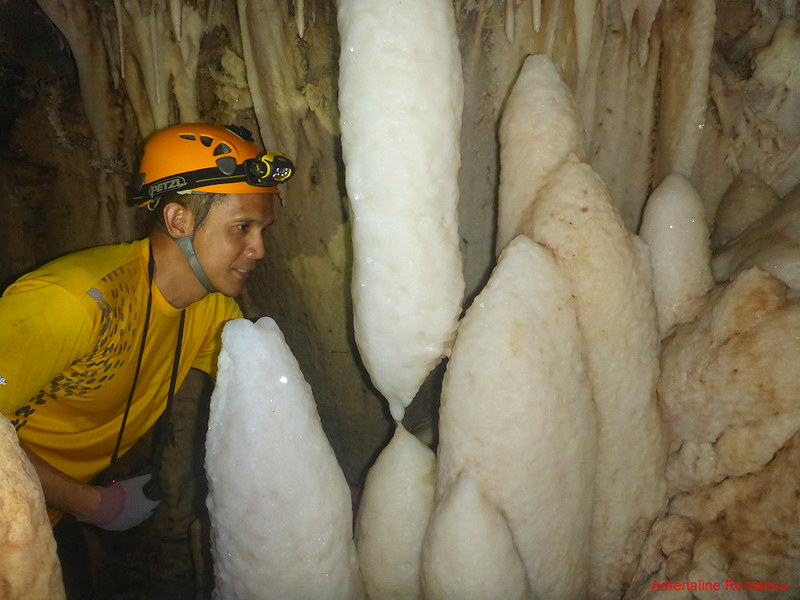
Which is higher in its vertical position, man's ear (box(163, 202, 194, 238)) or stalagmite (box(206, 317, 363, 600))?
man's ear (box(163, 202, 194, 238))

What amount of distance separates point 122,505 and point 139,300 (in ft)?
2.78

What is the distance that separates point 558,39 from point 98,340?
2.01 m

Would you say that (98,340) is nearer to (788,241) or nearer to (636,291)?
(636,291)

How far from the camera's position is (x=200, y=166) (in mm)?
1968

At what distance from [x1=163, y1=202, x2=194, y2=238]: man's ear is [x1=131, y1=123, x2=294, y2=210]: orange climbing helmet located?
0.06 meters

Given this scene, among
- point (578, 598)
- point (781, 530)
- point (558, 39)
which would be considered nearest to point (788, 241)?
point (781, 530)

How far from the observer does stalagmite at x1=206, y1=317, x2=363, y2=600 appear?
143 centimetres

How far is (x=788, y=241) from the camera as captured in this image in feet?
5.99

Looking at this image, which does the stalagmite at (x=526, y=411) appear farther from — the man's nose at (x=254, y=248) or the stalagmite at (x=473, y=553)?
the man's nose at (x=254, y=248)

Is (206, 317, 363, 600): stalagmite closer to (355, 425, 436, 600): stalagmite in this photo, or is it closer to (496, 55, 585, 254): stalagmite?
(355, 425, 436, 600): stalagmite

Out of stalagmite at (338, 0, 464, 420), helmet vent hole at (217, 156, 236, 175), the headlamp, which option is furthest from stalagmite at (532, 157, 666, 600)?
helmet vent hole at (217, 156, 236, 175)

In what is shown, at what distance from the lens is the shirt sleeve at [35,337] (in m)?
1.49

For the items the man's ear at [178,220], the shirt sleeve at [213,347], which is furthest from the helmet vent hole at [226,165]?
the shirt sleeve at [213,347]

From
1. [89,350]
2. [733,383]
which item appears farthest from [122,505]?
[733,383]
